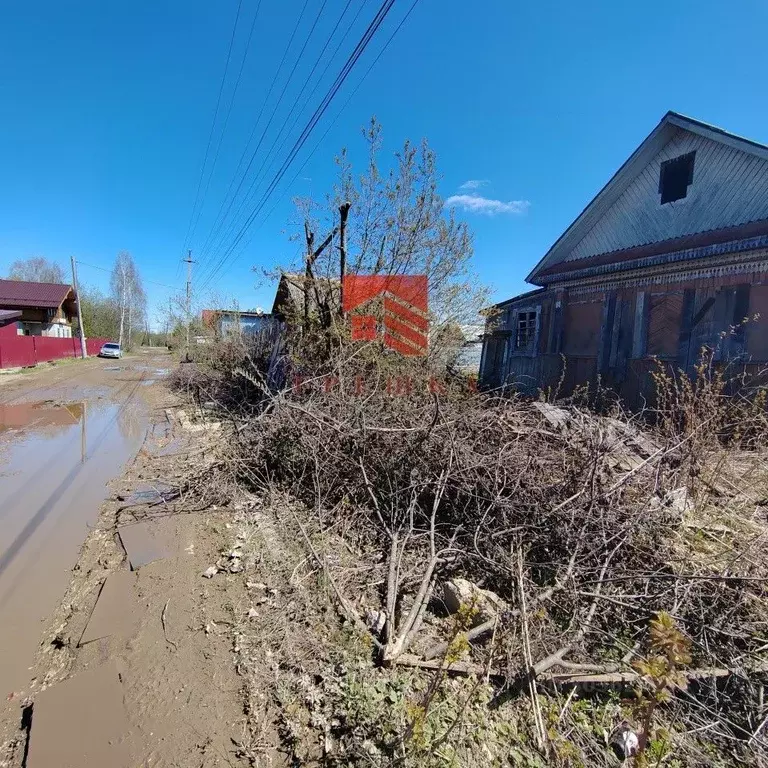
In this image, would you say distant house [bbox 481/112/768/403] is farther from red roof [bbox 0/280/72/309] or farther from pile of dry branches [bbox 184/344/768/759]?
red roof [bbox 0/280/72/309]

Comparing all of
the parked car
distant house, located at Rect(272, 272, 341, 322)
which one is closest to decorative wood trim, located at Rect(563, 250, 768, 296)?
distant house, located at Rect(272, 272, 341, 322)

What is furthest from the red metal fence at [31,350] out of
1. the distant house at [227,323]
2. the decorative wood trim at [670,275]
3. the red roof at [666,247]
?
the decorative wood trim at [670,275]

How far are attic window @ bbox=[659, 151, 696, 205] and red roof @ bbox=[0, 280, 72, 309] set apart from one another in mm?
37044

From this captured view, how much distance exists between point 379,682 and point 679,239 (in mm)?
10777

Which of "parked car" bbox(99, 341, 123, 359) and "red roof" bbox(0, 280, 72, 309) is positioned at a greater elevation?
"red roof" bbox(0, 280, 72, 309)

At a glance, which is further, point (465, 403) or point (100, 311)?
point (100, 311)

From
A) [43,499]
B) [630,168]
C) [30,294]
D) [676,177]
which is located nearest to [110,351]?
[30,294]

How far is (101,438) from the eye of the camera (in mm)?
7594

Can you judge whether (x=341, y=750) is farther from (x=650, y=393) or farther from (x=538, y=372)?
(x=538, y=372)

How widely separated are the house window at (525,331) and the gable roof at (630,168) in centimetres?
108

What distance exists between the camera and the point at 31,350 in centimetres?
2167

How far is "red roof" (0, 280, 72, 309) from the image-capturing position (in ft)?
91.1

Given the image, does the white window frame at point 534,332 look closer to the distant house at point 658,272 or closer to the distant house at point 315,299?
the distant house at point 658,272

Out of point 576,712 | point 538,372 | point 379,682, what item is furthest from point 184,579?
point 538,372
